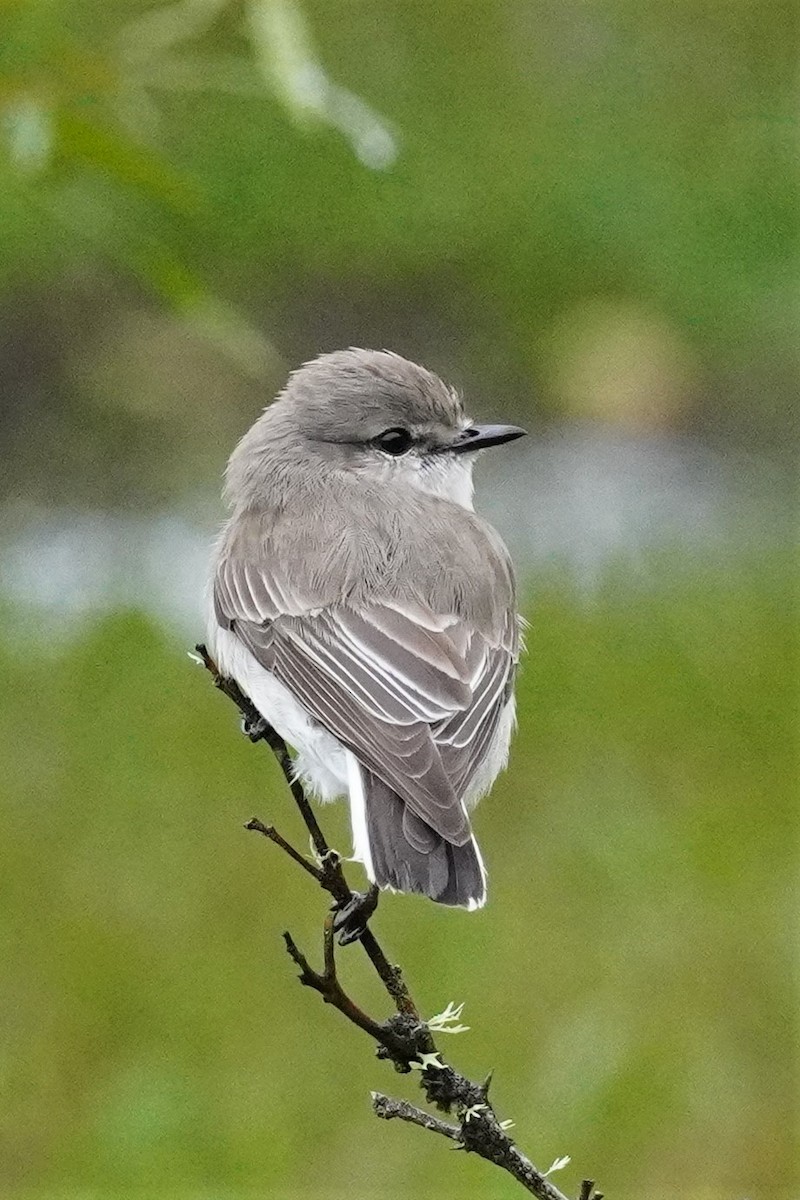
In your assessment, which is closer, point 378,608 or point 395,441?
point 378,608

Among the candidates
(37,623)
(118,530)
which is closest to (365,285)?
(118,530)

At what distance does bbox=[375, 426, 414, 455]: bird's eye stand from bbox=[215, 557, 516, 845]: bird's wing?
465mm

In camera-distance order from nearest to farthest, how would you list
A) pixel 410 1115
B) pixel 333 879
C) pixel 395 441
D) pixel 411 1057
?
pixel 410 1115 → pixel 411 1057 → pixel 333 879 → pixel 395 441

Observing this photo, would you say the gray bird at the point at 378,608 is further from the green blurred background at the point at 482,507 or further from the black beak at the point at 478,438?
the green blurred background at the point at 482,507

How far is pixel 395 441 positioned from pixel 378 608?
2.10 ft

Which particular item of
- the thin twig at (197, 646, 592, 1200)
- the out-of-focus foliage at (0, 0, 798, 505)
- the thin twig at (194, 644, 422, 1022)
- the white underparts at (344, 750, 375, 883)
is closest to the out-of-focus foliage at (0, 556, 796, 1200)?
the out-of-focus foliage at (0, 0, 798, 505)

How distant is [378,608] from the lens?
12.6 feet

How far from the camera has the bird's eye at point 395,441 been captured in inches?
171

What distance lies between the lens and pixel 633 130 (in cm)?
787

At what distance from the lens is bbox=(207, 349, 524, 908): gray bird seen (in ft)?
10.9

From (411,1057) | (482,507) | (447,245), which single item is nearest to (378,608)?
(411,1057)

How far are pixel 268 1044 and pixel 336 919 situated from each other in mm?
2416

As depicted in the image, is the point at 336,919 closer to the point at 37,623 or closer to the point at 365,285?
the point at 37,623

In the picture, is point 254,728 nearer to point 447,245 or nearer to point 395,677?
point 395,677
